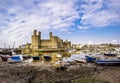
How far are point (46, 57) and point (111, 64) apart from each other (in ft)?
73.5

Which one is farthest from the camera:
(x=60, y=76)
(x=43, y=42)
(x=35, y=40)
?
(x=43, y=42)

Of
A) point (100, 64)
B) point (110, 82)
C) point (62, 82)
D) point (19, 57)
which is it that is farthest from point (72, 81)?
point (19, 57)

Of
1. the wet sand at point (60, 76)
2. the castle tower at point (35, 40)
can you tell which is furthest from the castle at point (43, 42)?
the wet sand at point (60, 76)

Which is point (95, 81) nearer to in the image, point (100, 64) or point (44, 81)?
point (44, 81)

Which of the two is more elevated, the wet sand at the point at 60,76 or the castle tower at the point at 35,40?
the castle tower at the point at 35,40

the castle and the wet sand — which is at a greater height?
the castle

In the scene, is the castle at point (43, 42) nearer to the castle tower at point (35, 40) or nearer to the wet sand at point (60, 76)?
the castle tower at point (35, 40)

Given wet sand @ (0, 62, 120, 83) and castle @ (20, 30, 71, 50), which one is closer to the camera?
wet sand @ (0, 62, 120, 83)

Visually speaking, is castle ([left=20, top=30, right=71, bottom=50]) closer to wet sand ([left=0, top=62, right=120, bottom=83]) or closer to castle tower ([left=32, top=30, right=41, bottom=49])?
castle tower ([left=32, top=30, right=41, bottom=49])

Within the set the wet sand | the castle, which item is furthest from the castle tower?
the wet sand

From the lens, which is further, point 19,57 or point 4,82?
point 19,57

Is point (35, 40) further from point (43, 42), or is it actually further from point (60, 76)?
point (60, 76)

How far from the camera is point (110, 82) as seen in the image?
56.7 ft

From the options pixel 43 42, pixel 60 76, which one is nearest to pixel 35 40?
pixel 43 42
